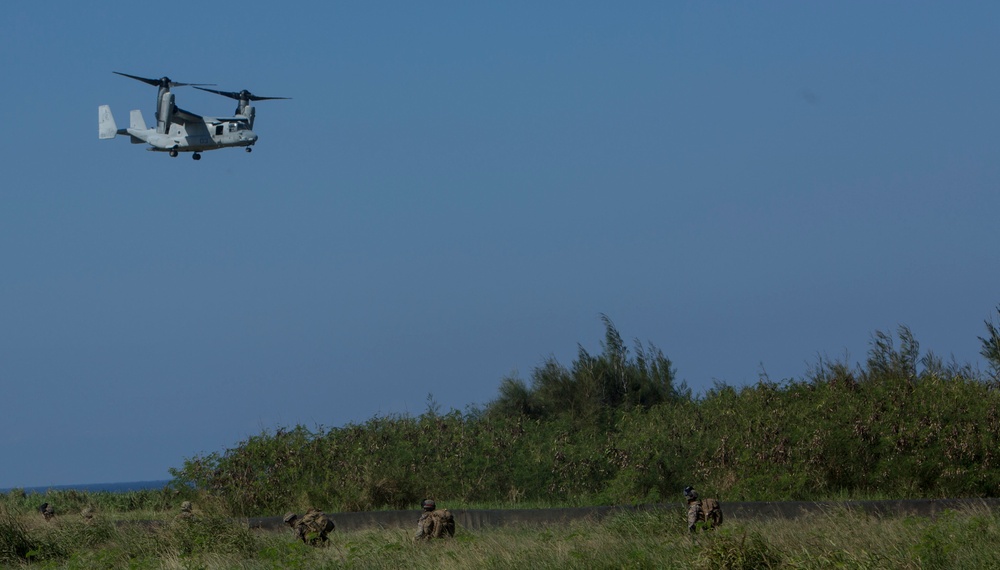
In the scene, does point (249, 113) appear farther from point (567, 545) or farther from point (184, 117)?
point (567, 545)

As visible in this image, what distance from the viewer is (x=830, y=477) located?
2448cm

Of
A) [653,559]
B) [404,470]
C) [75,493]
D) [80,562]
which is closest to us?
[653,559]

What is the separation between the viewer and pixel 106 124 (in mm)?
61031

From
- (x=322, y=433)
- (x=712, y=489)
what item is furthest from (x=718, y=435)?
(x=322, y=433)

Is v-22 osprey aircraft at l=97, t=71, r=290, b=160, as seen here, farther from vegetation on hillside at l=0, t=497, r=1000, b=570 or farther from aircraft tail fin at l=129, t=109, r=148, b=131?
vegetation on hillside at l=0, t=497, r=1000, b=570

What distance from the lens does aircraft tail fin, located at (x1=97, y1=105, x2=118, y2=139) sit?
55.4m

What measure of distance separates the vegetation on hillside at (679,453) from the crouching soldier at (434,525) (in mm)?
6766

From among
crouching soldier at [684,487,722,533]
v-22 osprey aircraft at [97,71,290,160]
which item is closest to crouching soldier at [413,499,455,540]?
crouching soldier at [684,487,722,533]

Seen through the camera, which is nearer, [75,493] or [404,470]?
[404,470]

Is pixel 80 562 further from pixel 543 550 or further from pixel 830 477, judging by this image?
pixel 830 477

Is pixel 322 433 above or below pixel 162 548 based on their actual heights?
above

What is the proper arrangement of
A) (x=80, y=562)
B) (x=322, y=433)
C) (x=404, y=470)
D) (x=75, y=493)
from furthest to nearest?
(x=75, y=493), (x=322, y=433), (x=404, y=470), (x=80, y=562)

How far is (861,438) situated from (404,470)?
10808 millimetres

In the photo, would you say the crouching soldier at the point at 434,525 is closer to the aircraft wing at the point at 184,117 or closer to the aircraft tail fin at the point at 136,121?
the aircraft wing at the point at 184,117
